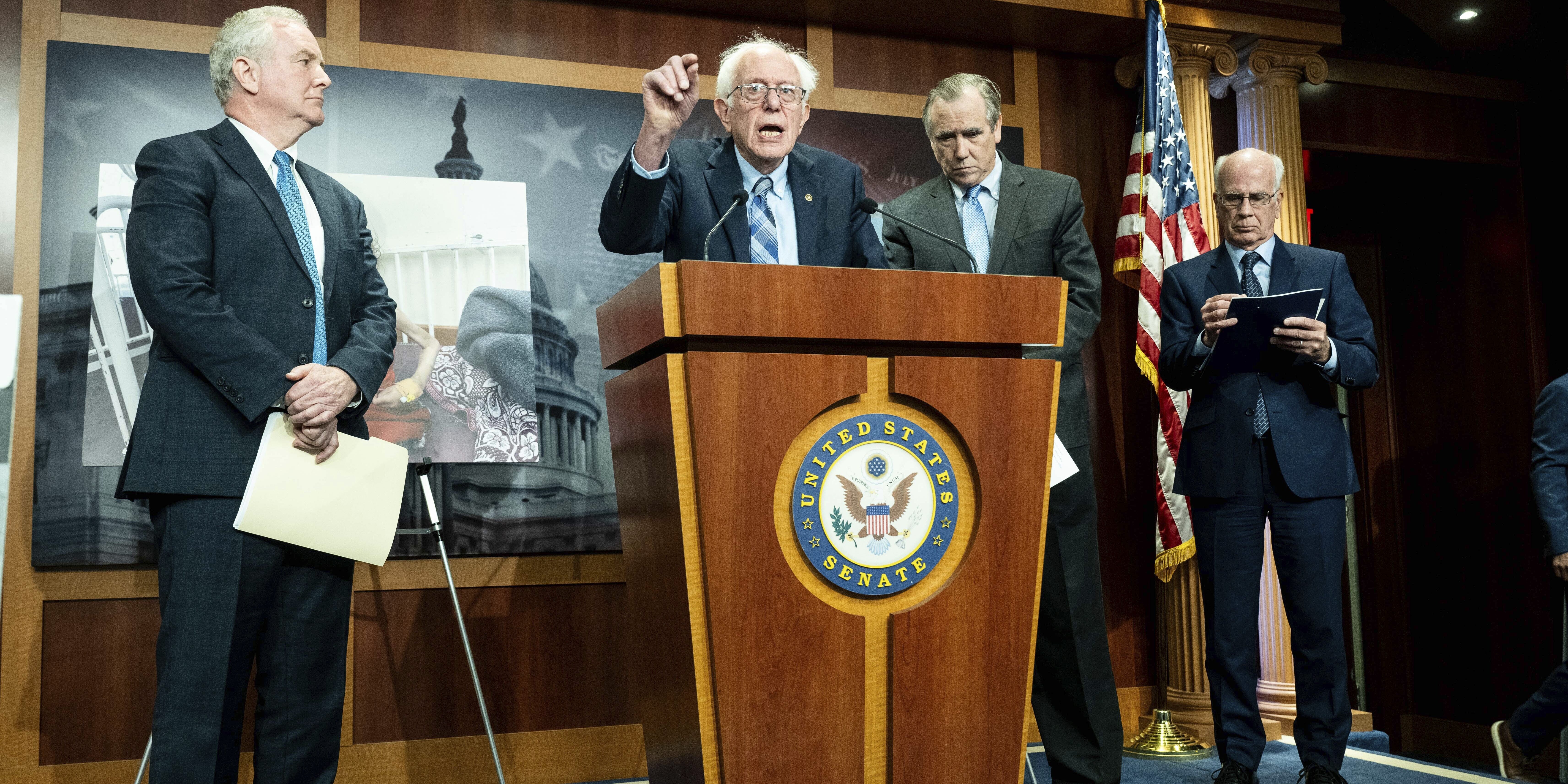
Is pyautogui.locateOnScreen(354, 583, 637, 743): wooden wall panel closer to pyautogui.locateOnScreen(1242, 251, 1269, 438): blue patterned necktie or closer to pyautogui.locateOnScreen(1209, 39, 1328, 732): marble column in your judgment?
pyautogui.locateOnScreen(1242, 251, 1269, 438): blue patterned necktie

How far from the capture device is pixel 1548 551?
381 cm

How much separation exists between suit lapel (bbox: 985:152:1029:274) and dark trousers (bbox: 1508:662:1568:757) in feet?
8.43

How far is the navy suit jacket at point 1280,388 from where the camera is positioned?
2906mm

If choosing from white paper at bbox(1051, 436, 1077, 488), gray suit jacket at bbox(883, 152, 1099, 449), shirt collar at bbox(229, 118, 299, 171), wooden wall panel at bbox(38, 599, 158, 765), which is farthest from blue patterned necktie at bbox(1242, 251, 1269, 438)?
wooden wall panel at bbox(38, 599, 158, 765)

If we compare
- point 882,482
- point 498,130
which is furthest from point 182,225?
point 498,130

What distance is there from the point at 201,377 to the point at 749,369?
1.08 m

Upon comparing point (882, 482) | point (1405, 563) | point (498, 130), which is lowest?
point (1405, 563)

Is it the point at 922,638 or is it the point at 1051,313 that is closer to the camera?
the point at 922,638

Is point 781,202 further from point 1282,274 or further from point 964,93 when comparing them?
point 1282,274

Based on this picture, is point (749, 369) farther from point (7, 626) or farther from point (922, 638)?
point (7, 626)

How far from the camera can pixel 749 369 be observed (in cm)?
168

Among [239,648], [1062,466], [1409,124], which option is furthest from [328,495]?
[1409,124]

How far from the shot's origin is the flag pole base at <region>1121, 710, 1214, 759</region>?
3.80 m

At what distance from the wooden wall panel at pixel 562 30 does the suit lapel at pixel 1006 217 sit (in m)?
1.50
